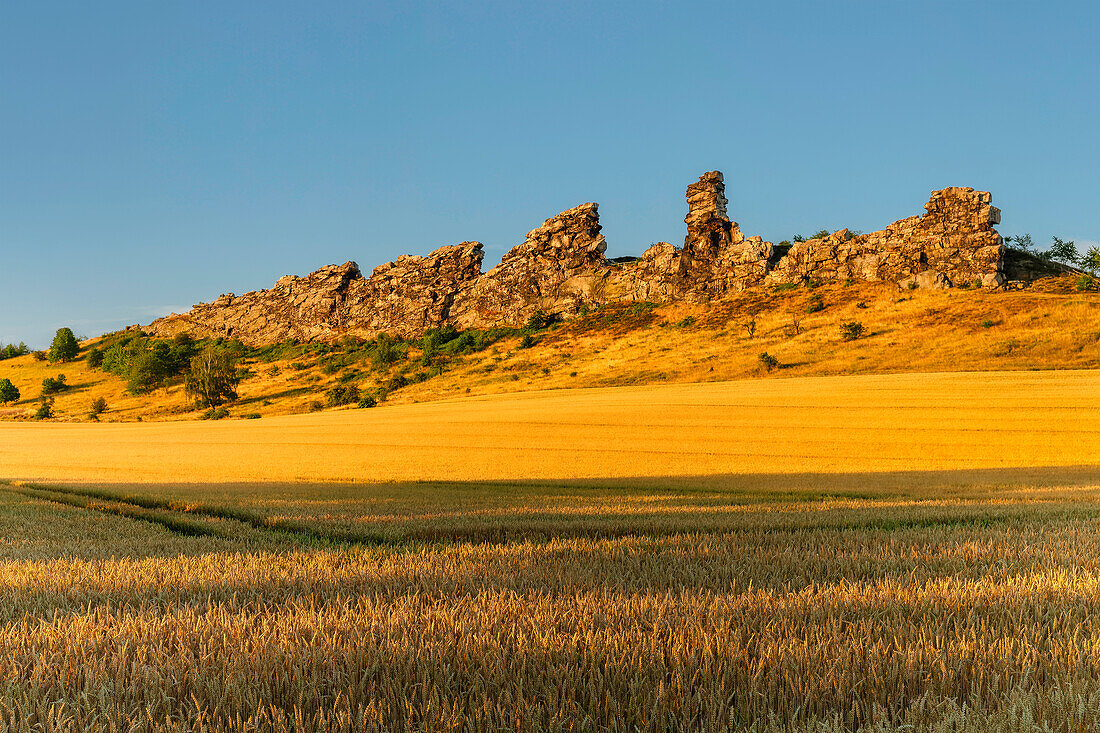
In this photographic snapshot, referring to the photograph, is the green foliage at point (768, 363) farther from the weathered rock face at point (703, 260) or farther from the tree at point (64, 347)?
the tree at point (64, 347)

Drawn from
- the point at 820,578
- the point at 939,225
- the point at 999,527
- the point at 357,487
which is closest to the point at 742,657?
the point at 820,578

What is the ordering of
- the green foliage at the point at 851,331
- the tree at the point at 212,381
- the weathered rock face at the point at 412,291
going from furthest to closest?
the weathered rock face at the point at 412,291 < the tree at the point at 212,381 < the green foliage at the point at 851,331

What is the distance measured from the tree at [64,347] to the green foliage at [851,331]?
15710 cm

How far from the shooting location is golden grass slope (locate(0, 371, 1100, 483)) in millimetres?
24141

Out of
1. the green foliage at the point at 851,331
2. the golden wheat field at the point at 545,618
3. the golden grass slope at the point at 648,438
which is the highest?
the green foliage at the point at 851,331

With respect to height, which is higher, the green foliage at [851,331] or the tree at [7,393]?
the green foliage at [851,331]

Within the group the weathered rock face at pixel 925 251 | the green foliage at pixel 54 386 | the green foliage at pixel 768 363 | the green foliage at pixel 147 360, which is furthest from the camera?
the green foliage at pixel 54 386

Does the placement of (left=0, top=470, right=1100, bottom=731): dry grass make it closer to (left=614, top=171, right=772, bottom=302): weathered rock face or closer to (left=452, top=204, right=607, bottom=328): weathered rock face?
(left=614, top=171, right=772, bottom=302): weathered rock face

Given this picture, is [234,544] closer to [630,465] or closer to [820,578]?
[820,578]

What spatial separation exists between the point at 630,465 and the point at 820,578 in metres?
20.5

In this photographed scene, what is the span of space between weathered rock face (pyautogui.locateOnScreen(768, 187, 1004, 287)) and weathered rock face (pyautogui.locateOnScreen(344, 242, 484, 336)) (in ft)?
219

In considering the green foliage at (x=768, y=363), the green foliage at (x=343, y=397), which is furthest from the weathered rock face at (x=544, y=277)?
the green foliage at (x=768, y=363)

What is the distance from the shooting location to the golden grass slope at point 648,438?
24141mm

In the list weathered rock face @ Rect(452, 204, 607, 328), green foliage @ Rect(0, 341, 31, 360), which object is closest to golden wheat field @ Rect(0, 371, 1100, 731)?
weathered rock face @ Rect(452, 204, 607, 328)
